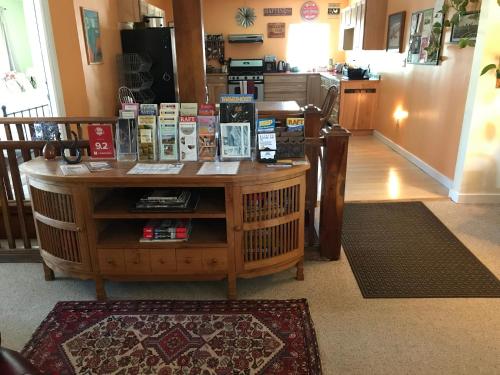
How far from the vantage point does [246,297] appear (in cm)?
235

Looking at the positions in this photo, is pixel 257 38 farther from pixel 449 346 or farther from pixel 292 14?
pixel 449 346

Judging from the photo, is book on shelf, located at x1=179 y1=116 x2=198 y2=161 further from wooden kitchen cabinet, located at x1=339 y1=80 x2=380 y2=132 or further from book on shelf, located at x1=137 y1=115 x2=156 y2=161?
wooden kitchen cabinet, located at x1=339 y1=80 x2=380 y2=132

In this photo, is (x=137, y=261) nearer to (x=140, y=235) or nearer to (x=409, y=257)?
(x=140, y=235)

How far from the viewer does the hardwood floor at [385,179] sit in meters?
3.95

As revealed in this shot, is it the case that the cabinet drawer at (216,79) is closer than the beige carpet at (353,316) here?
No

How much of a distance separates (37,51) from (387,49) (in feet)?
15.1

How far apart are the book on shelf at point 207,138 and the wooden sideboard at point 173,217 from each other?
0.42ft

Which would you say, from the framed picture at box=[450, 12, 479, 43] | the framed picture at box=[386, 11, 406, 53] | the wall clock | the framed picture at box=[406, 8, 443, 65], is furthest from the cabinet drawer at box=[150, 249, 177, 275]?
the wall clock

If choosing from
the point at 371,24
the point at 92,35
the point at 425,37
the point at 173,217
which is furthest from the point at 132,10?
the point at 173,217

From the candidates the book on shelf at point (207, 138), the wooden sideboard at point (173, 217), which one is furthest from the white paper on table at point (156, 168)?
the book on shelf at point (207, 138)

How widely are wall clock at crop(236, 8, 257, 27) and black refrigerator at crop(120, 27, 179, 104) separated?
400 centimetres

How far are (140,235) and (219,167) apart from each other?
0.61 meters

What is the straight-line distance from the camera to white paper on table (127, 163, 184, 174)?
7.21 feet

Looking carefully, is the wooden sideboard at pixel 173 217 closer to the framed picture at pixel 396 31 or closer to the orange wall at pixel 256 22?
the framed picture at pixel 396 31
